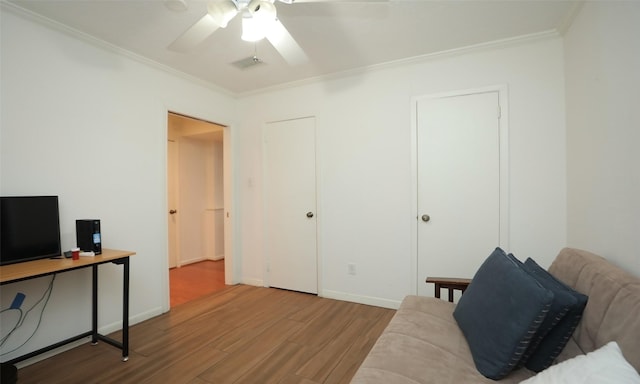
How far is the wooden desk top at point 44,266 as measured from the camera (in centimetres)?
161

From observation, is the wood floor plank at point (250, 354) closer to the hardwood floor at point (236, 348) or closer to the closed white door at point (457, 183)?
the hardwood floor at point (236, 348)

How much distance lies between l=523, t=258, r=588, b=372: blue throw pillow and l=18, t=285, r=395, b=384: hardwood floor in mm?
1100

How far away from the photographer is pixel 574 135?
7.00 feet

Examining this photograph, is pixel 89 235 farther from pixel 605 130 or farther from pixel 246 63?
pixel 605 130

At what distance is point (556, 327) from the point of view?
1.18 metres

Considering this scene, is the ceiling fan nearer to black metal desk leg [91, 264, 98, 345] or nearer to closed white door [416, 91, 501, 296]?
closed white door [416, 91, 501, 296]

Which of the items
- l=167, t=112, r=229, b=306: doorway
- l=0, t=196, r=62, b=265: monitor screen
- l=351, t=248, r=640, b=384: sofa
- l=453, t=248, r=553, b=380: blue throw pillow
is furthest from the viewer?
l=167, t=112, r=229, b=306: doorway

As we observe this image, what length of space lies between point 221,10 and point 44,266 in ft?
6.28

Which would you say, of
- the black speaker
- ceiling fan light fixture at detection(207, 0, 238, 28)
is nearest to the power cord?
the black speaker

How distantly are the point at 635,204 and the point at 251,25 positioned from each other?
7.18 feet

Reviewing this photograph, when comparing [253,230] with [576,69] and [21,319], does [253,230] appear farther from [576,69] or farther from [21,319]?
[576,69]

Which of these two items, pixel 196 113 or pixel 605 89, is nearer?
pixel 605 89

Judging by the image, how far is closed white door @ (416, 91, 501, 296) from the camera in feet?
8.32

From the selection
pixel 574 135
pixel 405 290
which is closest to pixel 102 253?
pixel 405 290
